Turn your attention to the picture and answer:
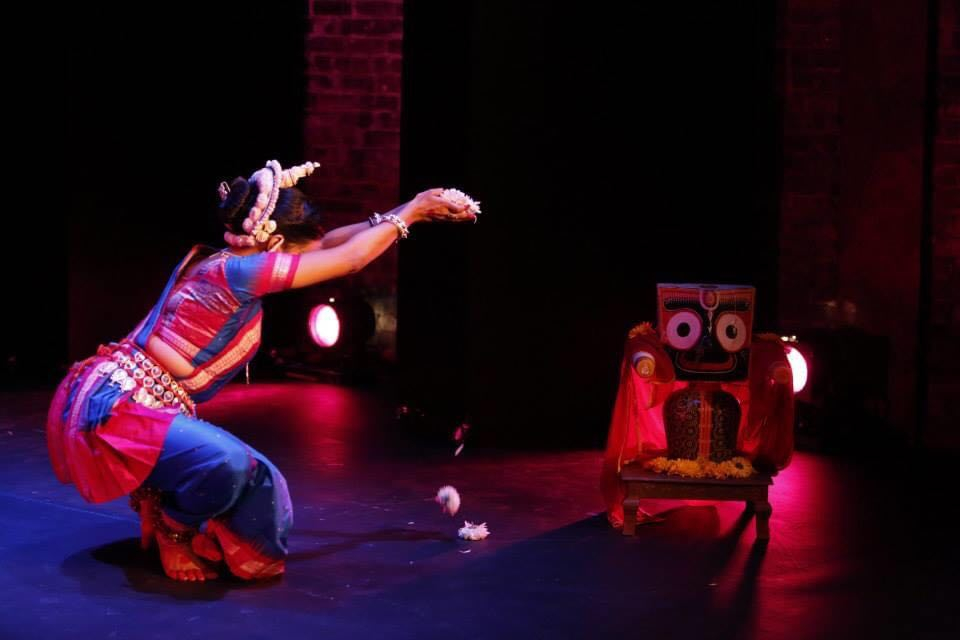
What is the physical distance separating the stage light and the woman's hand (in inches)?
161

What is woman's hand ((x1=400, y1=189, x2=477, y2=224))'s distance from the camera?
3719 millimetres

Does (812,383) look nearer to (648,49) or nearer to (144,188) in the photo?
(648,49)

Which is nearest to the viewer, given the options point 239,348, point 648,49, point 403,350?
point 239,348

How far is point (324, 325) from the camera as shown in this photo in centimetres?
788

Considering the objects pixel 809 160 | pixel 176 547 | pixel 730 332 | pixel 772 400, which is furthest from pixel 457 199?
pixel 809 160

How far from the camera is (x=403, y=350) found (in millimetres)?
6492

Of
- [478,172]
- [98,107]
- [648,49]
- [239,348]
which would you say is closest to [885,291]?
[648,49]

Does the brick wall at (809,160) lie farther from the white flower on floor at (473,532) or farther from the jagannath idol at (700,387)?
the white flower on floor at (473,532)

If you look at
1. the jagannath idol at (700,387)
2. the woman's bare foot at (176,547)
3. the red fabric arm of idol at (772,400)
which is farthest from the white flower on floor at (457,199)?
the red fabric arm of idol at (772,400)

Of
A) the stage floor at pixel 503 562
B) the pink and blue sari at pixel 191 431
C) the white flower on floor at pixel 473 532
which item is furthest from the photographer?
the white flower on floor at pixel 473 532

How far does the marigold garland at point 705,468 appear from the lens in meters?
4.36

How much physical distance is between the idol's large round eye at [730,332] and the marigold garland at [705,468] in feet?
1.26

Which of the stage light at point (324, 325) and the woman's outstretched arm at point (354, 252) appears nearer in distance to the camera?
the woman's outstretched arm at point (354, 252)

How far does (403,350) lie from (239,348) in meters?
2.70
